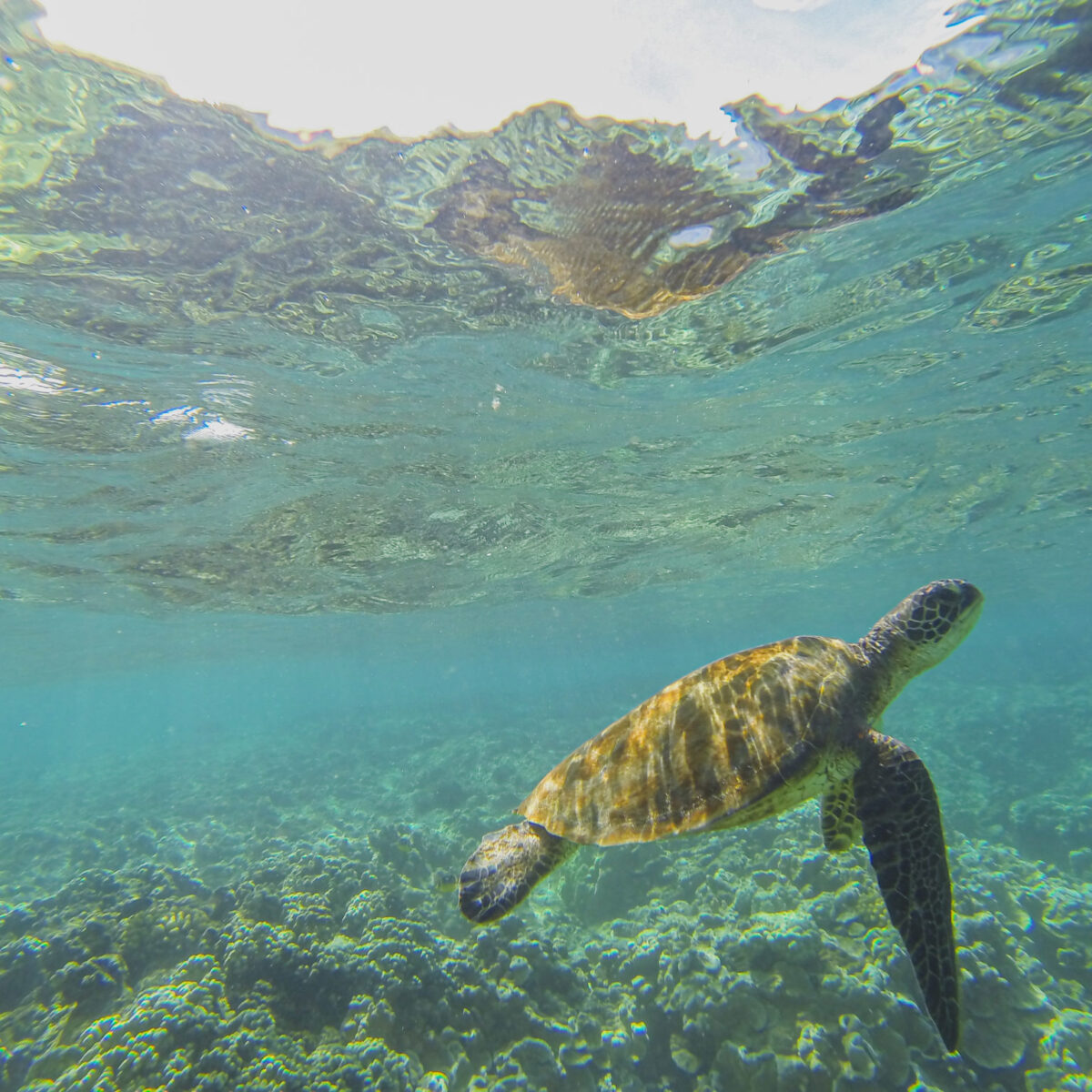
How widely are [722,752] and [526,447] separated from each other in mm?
10122

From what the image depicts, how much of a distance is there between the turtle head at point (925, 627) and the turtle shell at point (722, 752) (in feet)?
0.94

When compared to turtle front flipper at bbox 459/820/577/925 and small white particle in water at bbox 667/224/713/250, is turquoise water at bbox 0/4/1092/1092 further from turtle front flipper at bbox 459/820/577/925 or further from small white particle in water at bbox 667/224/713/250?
turtle front flipper at bbox 459/820/577/925

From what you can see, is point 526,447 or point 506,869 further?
point 526,447

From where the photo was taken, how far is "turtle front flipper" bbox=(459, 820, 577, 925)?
186 inches

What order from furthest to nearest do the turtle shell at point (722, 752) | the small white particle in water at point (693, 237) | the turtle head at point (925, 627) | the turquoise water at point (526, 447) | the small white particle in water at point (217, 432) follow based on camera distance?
1. the small white particle in water at point (217, 432)
2. the small white particle in water at point (693, 237)
3. the turquoise water at point (526, 447)
4. the turtle head at point (925, 627)
5. the turtle shell at point (722, 752)

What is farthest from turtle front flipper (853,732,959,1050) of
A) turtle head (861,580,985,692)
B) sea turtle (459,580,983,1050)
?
turtle head (861,580,985,692)

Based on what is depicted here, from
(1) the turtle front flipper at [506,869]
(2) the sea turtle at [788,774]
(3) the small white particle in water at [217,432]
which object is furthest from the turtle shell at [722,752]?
(3) the small white particle in water at [217,432]

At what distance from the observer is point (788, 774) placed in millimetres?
3992

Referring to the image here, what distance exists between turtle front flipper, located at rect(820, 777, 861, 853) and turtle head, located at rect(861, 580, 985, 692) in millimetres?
1153

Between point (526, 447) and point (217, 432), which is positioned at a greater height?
point (217, 432)

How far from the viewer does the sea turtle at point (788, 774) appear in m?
3.83

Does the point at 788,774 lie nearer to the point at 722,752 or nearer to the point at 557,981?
the point at 722,752

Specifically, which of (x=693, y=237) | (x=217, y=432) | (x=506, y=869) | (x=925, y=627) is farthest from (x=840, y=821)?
(x=217, y=432)

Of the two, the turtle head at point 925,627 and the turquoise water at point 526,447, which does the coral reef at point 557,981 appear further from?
the turtle head at point 925,627
